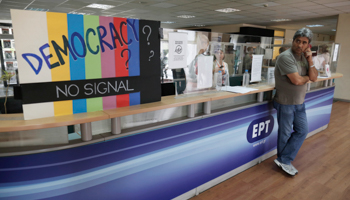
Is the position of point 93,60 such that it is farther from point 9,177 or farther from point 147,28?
point 9,177

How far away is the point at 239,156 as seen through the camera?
2596 millimetres

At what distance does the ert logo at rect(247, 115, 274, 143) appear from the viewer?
2691 mm

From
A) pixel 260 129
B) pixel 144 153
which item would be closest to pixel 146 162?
pixel 144 153

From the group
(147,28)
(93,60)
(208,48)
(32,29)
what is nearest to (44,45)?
(32,29)

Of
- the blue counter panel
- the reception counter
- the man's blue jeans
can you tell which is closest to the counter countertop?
the reception counter

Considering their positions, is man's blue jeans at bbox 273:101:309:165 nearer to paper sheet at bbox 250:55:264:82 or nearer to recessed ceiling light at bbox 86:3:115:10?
paper sheet at bbox 250:55:264:82

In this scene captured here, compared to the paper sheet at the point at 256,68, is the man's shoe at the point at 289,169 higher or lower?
lower

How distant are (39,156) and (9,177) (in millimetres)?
206

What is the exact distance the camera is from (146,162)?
1.80m

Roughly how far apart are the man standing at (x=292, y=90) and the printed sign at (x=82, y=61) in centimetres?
145

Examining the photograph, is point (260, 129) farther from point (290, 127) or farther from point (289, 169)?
point (289, 169)

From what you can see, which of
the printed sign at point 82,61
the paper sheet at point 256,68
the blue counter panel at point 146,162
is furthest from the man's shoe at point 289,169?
the printed sign at point 82,61

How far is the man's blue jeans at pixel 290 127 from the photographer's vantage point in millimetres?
2545

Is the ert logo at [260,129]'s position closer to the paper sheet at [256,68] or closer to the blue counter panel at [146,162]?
the blue counter panel at [146,162]
